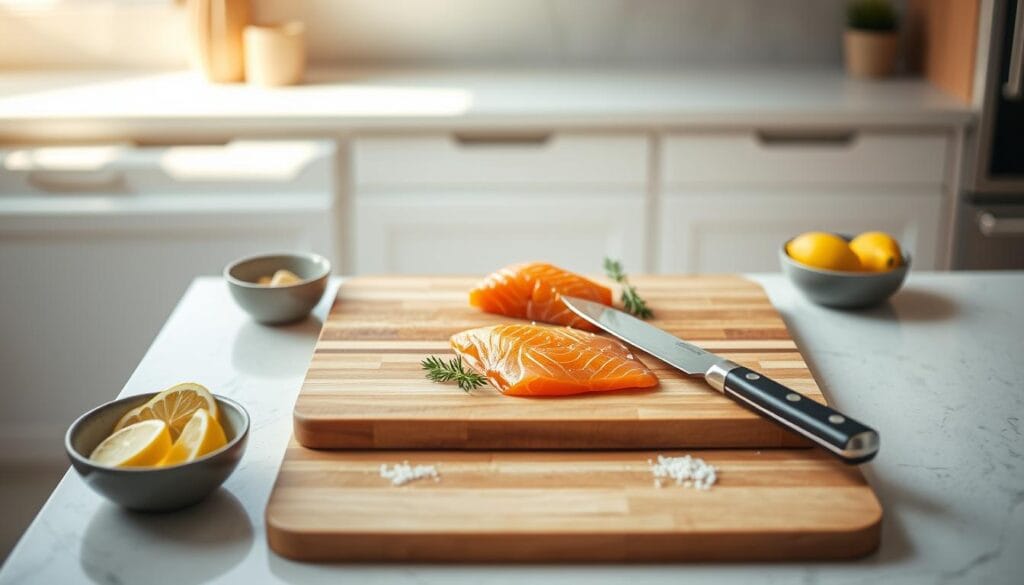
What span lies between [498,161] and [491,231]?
0.17m

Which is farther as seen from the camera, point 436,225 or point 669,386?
point 436,225

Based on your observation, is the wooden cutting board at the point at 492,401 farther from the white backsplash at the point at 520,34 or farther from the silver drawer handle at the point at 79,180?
the white backsplash at the point at 520,34

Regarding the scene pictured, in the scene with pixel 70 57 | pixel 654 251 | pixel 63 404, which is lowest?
pixel 63 404

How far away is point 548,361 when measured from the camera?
47.4 inches

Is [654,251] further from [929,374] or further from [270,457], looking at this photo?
[270,457]

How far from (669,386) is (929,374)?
0.35 metres

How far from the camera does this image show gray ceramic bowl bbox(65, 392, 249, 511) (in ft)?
3.15

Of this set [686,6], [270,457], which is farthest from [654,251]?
[270,457]

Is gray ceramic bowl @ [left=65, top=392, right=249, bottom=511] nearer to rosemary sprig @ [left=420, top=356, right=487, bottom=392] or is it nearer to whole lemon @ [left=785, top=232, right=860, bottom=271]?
rosemary sprig @ [left=420, top=356, right=487, bottom=392]

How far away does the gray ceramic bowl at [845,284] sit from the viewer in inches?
58.0

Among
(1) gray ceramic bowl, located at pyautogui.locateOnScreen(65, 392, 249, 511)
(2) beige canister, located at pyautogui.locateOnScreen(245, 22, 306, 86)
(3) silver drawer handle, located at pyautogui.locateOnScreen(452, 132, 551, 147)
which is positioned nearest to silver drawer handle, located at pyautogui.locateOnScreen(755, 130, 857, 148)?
(3) silver drawer handle, located at pyautogui.locateOnScreen(452, 132, 551, 147)

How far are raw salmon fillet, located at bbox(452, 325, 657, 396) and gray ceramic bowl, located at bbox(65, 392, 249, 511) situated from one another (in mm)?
296

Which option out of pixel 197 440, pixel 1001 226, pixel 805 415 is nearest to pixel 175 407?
pixel 197 440

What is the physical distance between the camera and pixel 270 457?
1.12m
